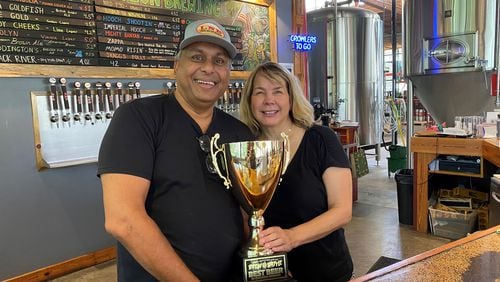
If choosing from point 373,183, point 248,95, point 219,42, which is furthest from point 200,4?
point 373,183

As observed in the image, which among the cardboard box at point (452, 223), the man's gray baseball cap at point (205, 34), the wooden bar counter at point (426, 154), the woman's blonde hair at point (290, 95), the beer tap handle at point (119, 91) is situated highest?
the man's gray baseball cap at point (205, 34)

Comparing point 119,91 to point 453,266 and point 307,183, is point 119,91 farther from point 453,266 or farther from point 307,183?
point 453,266

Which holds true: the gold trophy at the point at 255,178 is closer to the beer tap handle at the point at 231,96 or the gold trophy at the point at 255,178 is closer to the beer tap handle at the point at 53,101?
the beer tap handle at the point at 53,101

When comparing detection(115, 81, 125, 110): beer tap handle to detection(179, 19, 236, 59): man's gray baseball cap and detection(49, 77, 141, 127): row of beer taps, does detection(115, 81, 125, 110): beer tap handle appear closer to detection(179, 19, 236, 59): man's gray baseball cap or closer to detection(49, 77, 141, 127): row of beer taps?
detection(49, 77, 141, 127): row of beer taps

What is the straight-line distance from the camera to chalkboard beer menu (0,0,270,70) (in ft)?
9.33

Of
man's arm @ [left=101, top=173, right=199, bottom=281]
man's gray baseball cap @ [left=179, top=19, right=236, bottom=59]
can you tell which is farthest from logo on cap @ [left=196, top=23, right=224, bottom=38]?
man's arm @ [left=101, top=173, right=199, bottom=281]

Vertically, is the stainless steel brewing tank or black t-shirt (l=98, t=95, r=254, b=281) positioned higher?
the stainless steel brewing tank

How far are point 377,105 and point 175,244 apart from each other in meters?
7.56

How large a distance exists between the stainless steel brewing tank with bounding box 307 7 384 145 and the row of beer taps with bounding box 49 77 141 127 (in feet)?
16.3

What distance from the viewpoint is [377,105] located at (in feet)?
26.8

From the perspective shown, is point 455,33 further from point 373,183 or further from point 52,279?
point 52,279

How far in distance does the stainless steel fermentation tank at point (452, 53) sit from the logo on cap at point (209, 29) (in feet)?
11.7

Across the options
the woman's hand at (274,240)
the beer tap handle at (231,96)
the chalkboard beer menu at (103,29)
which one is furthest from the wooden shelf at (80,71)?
the woman's hand at (274,240)

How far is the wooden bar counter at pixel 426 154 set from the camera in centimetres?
339
